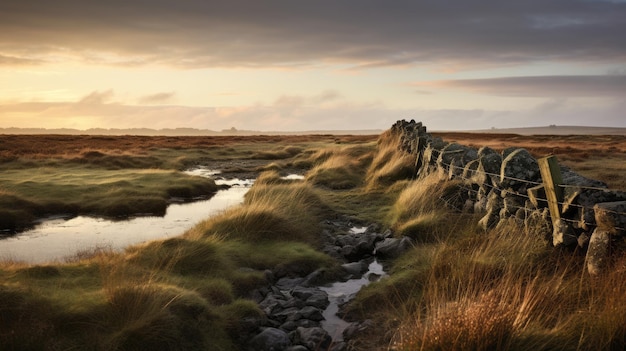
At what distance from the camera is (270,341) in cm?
754

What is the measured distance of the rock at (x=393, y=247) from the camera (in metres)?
11.5

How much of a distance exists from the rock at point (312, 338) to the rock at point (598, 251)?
400 centimetres

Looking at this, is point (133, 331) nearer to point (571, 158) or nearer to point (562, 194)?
point (562, 194)

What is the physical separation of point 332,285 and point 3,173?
2609 centimetres

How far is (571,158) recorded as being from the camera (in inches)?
1085

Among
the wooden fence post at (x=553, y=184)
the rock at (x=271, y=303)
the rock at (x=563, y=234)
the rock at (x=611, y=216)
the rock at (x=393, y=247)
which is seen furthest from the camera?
the rock at (x=393, y=247)

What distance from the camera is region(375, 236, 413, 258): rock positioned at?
11547 millimetres

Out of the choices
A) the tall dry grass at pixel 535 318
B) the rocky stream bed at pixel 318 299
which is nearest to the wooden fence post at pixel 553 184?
the tall dry grass at pixel 535 318

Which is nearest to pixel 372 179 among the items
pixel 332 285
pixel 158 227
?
pixel 158 227

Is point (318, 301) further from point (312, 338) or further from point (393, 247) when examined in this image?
point (393, 247)

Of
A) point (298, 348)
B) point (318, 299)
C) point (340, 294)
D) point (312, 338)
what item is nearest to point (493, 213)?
point (340, 294)

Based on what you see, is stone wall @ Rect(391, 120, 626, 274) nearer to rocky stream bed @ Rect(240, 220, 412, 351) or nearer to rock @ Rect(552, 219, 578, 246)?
rock @ Rect(552, 219, 578, 246)

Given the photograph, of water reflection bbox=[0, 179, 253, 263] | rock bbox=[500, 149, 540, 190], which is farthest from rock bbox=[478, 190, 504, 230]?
water reflection bbox=[0, 179, 253, 263]

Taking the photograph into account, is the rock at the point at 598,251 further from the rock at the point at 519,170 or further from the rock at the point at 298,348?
the rock at the point at 298,348
